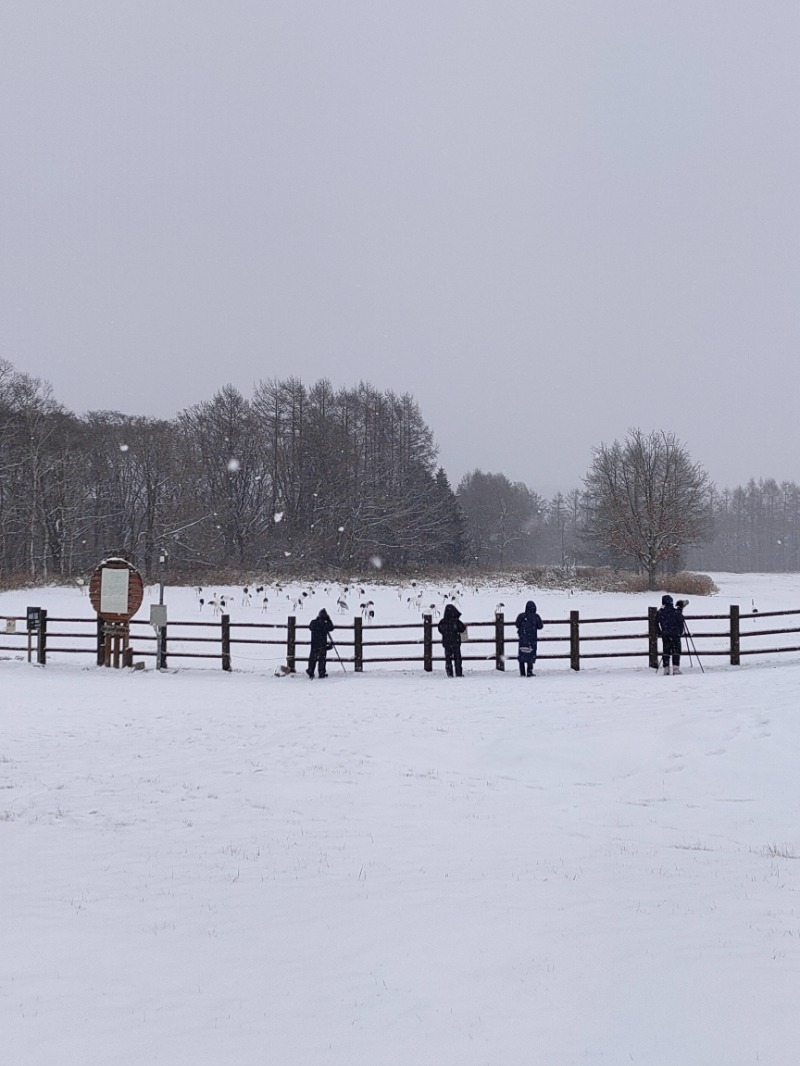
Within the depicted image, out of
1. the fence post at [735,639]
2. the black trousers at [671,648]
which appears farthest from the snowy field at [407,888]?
the fence post at [735,639]

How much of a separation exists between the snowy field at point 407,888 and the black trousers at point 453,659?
4453 millimetres

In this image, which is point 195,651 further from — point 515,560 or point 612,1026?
point 515,560

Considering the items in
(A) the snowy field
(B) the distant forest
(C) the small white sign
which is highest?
(B) the distant forest

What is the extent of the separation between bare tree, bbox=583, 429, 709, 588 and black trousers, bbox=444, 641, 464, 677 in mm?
24061

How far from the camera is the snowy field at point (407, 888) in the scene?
3.75m

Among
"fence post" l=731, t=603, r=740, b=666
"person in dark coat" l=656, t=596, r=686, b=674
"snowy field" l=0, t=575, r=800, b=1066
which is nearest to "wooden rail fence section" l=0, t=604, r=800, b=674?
"fence post" l=731, t=603, r=740, b=666

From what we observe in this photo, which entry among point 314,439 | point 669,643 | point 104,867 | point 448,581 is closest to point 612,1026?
point 104,867

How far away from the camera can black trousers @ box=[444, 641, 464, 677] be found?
1700cm

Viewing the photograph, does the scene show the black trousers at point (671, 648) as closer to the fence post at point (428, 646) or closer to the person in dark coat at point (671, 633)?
the person in dark coat at point (671, 633)

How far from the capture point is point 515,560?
11719 cm

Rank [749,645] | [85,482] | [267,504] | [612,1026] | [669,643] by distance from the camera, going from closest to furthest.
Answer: [612,1026]
[669,643]
[749,645]
[85,482]
[267,504]

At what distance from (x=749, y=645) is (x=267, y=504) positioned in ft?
142

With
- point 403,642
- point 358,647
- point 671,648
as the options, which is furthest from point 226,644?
point 671,648

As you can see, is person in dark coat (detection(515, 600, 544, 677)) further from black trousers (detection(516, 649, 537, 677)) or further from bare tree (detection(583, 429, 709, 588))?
bare tree (detection(583, 429, 709, 588))
